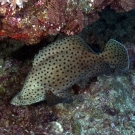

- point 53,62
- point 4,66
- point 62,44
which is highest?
point 62,44

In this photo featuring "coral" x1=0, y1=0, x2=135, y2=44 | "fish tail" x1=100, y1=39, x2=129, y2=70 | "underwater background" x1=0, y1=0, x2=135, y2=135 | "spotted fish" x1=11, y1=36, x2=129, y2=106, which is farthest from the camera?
"fish tail" x1=100, y1=39, x2=129, y2=70

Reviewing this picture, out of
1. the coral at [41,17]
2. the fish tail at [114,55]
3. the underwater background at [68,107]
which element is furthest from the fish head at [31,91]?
the fish tail at [114,55]

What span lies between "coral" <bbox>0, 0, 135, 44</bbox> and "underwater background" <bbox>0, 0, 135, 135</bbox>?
160mm

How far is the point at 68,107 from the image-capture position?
15.4 ft

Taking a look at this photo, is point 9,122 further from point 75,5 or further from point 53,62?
point 75,5

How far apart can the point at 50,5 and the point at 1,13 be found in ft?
2.64

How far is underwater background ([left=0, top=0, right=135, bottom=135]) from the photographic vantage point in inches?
171

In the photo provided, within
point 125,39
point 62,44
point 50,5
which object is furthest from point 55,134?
point 125,39

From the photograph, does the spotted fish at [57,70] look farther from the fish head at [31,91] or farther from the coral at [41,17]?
the coral at [41,17]

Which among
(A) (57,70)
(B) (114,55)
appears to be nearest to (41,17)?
(A) (57,70)

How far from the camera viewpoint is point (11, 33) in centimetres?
393

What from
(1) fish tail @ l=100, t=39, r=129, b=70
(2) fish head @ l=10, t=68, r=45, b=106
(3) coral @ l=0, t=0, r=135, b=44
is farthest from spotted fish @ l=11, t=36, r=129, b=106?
(3) coral @ l=0, t=0, r=135, b=44

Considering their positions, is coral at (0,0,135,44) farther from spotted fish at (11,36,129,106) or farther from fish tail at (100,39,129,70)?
fish tail at (100,39,129,70)

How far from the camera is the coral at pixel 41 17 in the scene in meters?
3.67
